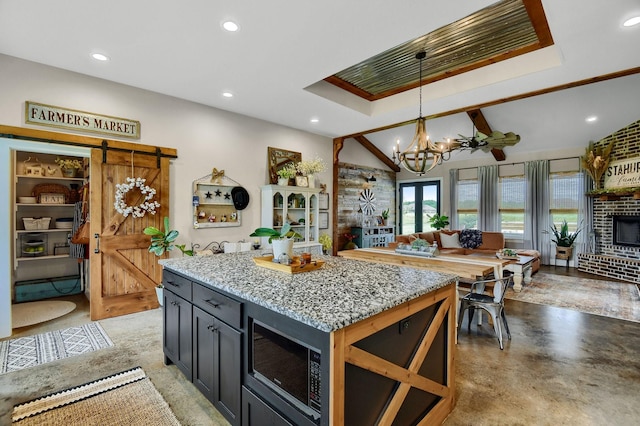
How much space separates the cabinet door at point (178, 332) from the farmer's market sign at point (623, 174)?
765cm

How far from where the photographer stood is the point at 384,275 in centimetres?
192

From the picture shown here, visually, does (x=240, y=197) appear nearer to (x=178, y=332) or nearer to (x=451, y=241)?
(x=178, y=332)

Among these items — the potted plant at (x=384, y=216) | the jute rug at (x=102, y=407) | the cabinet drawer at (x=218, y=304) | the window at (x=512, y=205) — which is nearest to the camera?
the cabinet drawer at (x=218, y=304)

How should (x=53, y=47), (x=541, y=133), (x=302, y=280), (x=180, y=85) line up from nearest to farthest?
(x=302, y=280) → (x=53, y=47) → (x=180, y=85) → (x=541, y=133)

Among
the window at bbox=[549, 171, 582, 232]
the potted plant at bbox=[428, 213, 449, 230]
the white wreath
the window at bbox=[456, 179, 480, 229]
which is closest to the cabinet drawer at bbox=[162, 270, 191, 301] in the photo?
the white wreath

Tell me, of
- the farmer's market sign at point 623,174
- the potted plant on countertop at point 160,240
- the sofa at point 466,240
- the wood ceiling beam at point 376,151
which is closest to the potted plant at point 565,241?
the farmer's market sign at point 623,174

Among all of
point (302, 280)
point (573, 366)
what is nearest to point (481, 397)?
point (573, 366)

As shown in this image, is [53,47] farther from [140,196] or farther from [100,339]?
[100,339]

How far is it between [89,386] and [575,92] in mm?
7453

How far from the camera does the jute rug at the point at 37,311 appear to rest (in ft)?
11.4

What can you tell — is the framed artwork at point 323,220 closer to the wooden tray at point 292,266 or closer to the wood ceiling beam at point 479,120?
the wood ceiling beam at point 479,120

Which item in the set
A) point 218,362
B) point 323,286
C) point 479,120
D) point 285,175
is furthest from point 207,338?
point 479,120

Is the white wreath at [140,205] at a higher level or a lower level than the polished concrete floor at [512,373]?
higher

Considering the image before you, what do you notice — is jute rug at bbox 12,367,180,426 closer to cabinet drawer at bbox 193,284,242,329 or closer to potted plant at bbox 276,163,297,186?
cabinet drawer at bbox 193,284,242,329
